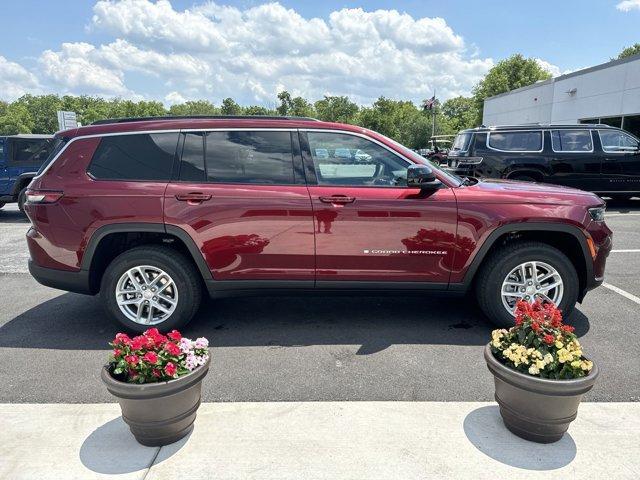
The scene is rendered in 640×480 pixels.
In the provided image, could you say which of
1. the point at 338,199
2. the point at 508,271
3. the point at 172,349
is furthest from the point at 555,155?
the point at 172,349

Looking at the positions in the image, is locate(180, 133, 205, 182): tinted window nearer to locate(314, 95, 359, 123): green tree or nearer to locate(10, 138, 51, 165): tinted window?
locate(10, 138, 51, 165): tinted window

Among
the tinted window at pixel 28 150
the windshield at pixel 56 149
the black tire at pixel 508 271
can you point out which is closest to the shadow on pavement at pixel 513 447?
the black tire at pixel 508 271

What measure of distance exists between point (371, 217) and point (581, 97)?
75.0ft

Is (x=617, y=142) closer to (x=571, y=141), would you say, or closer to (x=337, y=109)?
(x=571, y=141)

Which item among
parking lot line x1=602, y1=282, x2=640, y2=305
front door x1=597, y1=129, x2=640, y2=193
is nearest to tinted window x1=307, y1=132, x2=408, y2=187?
parking lot line x1=602, y1=282, x2=640, y2=305

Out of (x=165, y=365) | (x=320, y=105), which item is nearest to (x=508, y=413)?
(x=165, y=365)

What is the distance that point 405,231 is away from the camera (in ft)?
12.5

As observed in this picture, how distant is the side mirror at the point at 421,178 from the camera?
11.9ft

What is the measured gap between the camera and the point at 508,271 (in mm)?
3895

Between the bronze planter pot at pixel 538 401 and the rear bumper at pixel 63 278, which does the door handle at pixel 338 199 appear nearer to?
the bronze planter pot at pixel 538 401

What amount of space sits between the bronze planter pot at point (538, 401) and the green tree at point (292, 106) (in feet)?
224

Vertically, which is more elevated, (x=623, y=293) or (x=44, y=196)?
(x=44, y=196)

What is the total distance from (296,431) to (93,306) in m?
3.13

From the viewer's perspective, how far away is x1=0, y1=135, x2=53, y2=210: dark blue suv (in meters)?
11.0
